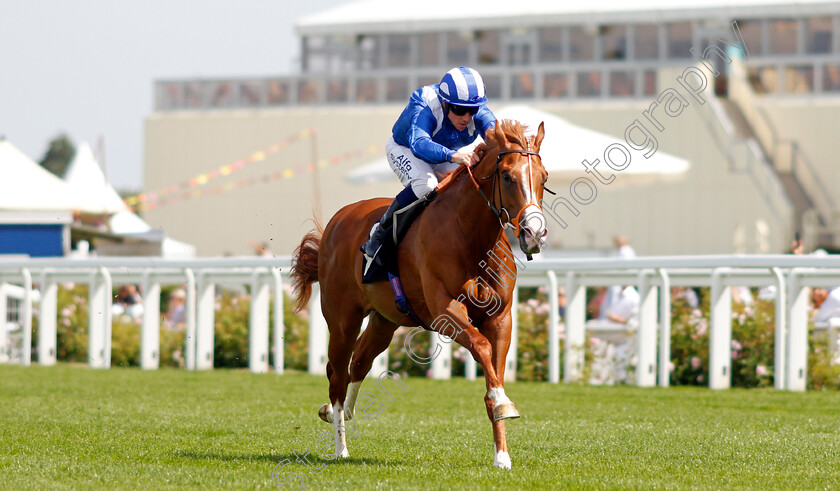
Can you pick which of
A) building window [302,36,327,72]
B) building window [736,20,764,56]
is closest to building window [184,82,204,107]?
building window [302,36,327,72]

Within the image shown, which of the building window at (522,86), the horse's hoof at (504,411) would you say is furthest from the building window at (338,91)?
the horse's hoof at (504,411)

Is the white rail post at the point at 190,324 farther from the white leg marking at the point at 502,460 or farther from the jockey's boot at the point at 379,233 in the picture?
the white leg marking at the point at 502,460

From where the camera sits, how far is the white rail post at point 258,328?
12500mm

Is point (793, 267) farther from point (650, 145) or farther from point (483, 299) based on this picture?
point (650, 145)

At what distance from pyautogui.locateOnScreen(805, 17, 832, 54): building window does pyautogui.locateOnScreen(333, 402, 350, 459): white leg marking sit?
18.4 meters

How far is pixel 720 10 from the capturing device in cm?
2369

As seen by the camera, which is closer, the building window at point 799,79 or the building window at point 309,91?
the building window at point 799,79

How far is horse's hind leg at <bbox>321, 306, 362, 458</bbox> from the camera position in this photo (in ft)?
21.7

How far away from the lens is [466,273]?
19.3ft

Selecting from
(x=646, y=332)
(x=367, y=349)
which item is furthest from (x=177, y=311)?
(x=367, y=349)

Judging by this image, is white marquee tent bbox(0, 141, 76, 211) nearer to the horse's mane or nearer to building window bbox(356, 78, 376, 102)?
building window bbox(356, 78, 376, 102)

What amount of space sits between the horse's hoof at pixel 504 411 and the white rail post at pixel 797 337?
540cm

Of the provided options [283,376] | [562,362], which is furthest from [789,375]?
[283,376]

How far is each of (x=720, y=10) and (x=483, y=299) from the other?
19.2 metres
